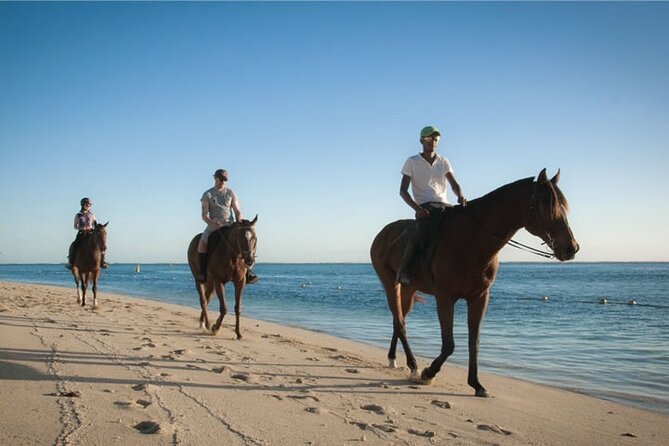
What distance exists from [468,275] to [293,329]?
28.0ft

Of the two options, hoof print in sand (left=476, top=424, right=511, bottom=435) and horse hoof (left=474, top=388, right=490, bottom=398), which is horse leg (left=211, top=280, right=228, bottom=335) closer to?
horse hoof (left=474, top=388, right=490, bottom=398)

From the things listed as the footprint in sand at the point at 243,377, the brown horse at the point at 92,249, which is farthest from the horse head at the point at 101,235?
the footprint in sand at the point at 243,377

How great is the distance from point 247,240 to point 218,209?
1.15 m

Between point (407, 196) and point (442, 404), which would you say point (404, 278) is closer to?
point (407, 196)

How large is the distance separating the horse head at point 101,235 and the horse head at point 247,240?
25.6 ft

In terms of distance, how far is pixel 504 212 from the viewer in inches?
229

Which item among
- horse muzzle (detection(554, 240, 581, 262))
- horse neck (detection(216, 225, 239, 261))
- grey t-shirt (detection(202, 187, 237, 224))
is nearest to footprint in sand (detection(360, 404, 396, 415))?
horse muzzle (detection(554, 240, 581, 262))

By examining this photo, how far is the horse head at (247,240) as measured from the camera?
9.64 meters

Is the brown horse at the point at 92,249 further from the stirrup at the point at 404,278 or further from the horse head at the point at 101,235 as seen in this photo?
the stirrup at the point at 404,278

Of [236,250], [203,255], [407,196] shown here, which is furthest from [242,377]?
[203,255]

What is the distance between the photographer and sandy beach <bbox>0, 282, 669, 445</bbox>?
3859 millimetres

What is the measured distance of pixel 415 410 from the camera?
16.2 ft

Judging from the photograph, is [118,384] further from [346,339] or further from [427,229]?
[346,339]

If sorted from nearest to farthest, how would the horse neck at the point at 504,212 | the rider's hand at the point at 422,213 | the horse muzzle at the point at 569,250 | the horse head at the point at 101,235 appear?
1. the horse muzzle at the point at 569,250
2. the horse neck at the point at 504,212
3. the rider's hand at the point at 422,213
4. the horse head at the point at 101,235
